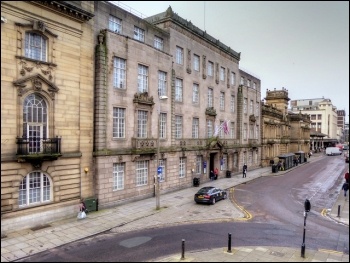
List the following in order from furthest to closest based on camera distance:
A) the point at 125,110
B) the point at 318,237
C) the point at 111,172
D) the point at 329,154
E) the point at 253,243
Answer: the point at 329,154 < the point at 125,110 < the point at 111,172 < the point at 318,237 < the point at 253,243

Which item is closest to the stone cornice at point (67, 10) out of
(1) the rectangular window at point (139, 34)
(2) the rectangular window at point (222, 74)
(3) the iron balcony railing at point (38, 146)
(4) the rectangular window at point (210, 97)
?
(1) the rectangular window at point (139, 34)

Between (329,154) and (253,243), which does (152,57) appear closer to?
(253,243)

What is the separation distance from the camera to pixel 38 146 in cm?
1861

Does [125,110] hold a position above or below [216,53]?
below

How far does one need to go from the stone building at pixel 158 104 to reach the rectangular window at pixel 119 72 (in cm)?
9

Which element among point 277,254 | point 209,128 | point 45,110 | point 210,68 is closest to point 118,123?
point 45,110

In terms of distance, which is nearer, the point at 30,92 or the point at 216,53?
the point at 30,92

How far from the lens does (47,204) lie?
18891mm

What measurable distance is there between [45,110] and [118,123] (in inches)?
255

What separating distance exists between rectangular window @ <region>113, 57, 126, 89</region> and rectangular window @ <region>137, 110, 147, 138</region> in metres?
3.19

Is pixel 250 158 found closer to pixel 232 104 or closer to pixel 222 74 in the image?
pixel 232 104

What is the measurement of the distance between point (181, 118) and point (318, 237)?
19324 mm

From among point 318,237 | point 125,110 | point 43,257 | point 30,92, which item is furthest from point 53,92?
point 318,237

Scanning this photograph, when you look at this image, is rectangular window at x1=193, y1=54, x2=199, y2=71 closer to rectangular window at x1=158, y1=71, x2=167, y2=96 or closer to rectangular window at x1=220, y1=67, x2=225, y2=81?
rectangular window at x1=220, y1=67, x2=225, y2=81
